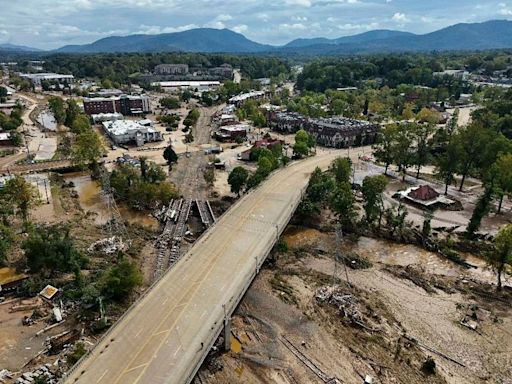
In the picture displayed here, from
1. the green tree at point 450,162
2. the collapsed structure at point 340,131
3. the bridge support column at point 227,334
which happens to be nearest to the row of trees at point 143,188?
the bridge support column at point 227,334

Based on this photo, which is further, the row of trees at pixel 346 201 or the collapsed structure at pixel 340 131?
the collapsed structure at pixel 340 131

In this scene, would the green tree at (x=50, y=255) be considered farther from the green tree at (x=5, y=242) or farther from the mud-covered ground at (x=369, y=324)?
the mud-covered ground at (x=369, y=324)

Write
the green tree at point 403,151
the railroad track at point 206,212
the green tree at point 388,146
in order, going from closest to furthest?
the railroad track at point 206,212, the green tree at point 403,151, the green tree at point 388,146

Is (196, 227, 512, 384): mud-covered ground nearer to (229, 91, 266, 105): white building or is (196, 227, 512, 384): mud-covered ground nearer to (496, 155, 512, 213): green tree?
(496, 155, 512, 213): green tree

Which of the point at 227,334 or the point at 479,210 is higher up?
the point at 479,210

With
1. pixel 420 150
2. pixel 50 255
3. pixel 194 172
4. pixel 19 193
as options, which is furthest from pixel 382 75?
pixel 50 255

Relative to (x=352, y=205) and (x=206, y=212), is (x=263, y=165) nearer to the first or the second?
(x=206, y=212)

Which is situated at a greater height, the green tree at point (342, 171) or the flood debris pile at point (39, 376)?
the green tree at point (342, 171)
